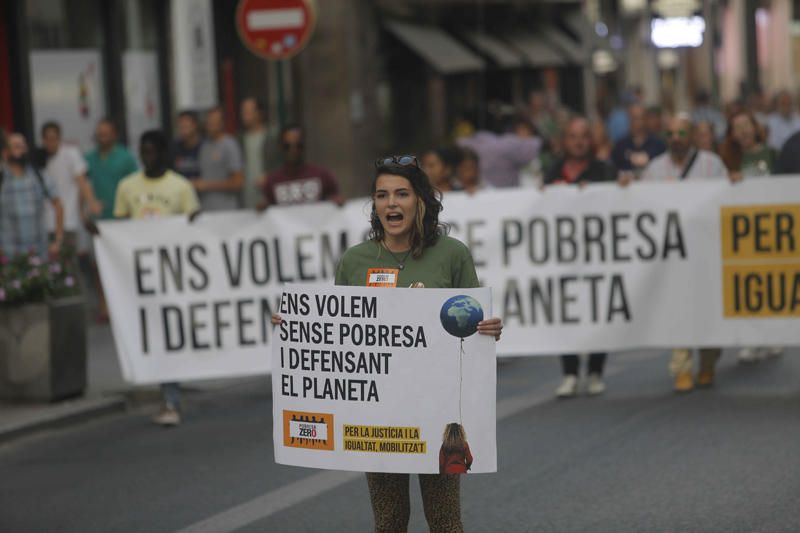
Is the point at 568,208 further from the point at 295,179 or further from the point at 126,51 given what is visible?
the point at 126,51

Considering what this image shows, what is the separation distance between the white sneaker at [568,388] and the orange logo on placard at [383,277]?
18.5 ft

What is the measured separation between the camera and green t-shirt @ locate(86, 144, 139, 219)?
53.4 ft

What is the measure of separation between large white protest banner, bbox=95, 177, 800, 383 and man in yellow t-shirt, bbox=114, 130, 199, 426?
18 centimetres

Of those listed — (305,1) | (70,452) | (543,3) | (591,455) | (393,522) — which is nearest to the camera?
(393,522)

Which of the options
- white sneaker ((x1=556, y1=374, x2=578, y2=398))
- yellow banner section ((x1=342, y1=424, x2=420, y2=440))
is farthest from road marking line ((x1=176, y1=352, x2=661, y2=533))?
white sneaker ((x1=556, y1=374, x2=578, y2=398))

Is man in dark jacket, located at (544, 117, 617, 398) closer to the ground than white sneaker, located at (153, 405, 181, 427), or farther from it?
farther from it

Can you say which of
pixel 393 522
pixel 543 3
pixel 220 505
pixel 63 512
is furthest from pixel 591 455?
pixel 543 3

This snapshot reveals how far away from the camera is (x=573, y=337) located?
37.3 ft

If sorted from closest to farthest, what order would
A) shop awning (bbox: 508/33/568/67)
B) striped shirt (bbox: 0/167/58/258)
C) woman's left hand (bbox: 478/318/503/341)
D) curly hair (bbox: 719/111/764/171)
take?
woman's left hand (bbox: 478/318/503/341)
curly hair (bbox: 719/111/764/171)
striped shirt (bbox: 0/167/58/258)
shop awning (bbox: 508/33/568/67)

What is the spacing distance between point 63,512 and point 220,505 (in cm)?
76

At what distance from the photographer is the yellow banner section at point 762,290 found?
11.1 metres

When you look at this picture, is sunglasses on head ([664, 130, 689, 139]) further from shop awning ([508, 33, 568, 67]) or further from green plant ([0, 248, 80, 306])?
shop awning ([508, 33, 568, 67])

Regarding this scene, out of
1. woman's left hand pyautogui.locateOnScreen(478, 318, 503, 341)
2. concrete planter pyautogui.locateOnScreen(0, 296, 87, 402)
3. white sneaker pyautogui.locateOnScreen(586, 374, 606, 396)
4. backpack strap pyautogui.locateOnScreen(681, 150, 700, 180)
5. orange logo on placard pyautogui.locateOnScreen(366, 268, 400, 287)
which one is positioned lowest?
white sneaker pyautogui.locateOnScreen(586, 374, 606, 396)

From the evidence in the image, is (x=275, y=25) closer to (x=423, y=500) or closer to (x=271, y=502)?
(x=271, y=502)
